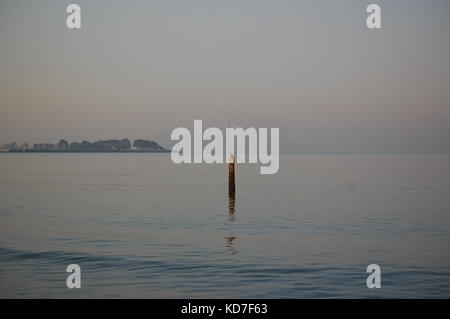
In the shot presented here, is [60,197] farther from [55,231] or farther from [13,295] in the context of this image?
[13,295]

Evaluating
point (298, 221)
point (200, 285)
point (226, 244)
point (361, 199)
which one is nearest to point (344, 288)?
point (200, 285)

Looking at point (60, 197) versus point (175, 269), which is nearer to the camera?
point (175, 269)

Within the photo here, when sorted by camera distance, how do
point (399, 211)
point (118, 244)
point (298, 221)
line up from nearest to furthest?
point (118, 244)
point (298, 221)
point (399, 211)

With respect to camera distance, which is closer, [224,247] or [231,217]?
[224,247]

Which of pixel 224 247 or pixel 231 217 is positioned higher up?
pixel 231 217

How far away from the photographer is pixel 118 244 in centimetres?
2538

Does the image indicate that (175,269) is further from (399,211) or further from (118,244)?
(399,211)

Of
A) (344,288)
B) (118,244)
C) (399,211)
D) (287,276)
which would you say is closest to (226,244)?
(118,244)

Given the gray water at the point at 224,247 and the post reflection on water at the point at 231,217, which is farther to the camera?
the post reflection on water at the point at 231,217

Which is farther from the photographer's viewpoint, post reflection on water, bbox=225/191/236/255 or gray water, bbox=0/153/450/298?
post reflection on water, bbox=225/191/236/255
